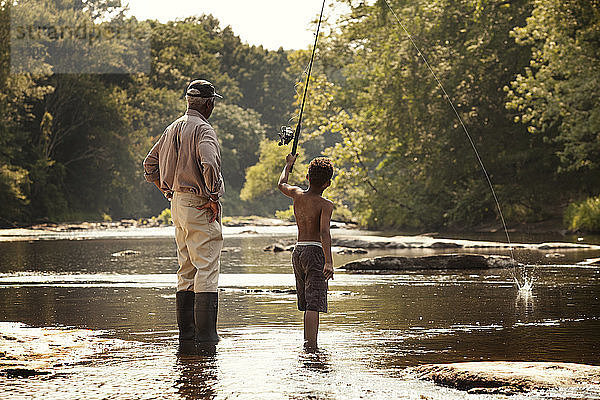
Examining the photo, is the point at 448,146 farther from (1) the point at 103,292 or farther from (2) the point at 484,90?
(1) the point at 103,292

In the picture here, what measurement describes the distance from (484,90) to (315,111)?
10701 mm

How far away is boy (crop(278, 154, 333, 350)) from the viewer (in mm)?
7043

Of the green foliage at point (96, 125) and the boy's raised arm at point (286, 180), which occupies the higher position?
the green foliage at point (96, 125)

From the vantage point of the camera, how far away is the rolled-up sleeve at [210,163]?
686 centimetres

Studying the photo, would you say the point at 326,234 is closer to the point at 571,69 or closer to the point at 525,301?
the point at 525,301

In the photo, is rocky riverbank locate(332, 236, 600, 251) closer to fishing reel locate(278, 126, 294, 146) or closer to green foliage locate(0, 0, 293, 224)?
fishing reel locate(278, 126, 294, 146)

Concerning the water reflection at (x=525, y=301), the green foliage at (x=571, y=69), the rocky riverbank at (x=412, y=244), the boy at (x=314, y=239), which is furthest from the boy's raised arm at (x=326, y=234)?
the green foliage at (x=571, y=69)

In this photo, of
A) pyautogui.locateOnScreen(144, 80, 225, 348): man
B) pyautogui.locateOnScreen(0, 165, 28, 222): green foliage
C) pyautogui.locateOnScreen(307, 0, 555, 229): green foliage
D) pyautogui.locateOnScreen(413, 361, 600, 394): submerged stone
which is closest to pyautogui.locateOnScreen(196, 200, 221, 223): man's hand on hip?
pyautogui.locateOnScreen(144, 80, 225, 348): man

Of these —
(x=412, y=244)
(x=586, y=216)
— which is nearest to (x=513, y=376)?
(x=412, y=244)

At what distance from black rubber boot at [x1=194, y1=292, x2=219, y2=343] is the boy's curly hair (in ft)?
3.73

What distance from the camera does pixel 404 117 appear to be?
35594 millimetres

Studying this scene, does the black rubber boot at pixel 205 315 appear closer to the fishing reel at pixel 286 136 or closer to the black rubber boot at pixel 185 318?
the black rubber boot at pixel 185 318

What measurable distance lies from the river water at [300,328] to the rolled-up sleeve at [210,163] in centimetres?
113

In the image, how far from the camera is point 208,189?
22.7ft
